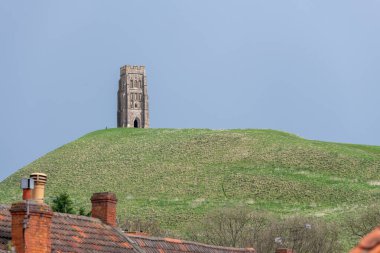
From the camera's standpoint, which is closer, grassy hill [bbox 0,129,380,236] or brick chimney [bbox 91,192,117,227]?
brick chimney [bbox 91,192,117,227]

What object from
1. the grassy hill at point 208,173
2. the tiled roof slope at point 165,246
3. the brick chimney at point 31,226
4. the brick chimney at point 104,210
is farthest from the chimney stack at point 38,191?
the grassy hill at point 208,173

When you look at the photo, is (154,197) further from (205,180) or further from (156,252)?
(156,252)

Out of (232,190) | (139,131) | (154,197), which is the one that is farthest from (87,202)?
(139,131)

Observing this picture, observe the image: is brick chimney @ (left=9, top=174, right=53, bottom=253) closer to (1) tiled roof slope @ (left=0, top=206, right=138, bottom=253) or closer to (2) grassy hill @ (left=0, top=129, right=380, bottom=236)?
(1) tiled roof slope @ (left=0, top=206, right=138, bottom=253)

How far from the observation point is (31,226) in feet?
67.2

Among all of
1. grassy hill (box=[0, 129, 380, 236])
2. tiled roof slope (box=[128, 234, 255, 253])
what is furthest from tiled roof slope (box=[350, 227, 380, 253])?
grassy hill (box=[0, 129, 380, 236])

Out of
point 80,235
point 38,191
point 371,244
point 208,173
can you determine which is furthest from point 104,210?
point 208,173

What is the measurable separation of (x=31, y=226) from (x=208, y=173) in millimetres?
117932

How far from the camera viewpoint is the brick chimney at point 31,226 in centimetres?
2025

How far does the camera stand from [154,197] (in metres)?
129

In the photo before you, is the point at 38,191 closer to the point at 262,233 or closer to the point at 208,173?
the point at 262,233

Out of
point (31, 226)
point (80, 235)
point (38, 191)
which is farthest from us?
point (80, 235)

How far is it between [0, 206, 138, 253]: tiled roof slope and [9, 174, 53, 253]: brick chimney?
2.23ft

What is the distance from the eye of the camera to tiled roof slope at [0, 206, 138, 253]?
22334mm
